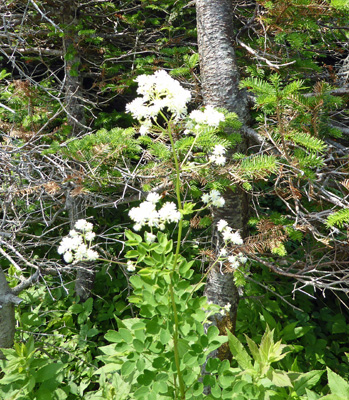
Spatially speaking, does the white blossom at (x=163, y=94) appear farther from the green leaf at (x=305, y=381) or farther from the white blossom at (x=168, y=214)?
the green leaf at (x=305, y=381)

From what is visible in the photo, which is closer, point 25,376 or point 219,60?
point 25,376

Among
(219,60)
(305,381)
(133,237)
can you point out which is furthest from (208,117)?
(305,381)

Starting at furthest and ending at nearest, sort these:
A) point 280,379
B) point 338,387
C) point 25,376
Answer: point 25,376
point 280,379
point 338,387

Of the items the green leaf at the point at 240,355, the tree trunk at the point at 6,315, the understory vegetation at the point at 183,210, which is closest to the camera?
the understory vegetation at the point at 183,210

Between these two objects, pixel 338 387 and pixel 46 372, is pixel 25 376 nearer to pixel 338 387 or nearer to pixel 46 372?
pixel 46 372

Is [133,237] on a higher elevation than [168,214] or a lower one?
lower

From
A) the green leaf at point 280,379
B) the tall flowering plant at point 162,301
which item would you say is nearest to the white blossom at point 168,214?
the tall flowering plant at point 162,301

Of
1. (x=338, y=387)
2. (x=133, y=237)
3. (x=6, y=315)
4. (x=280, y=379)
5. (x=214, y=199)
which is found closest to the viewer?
(x=133, y=237)

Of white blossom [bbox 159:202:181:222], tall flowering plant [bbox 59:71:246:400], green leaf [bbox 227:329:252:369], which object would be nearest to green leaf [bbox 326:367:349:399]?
green leaf [bbox 227:329:252:369]

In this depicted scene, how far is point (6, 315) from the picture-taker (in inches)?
96.7

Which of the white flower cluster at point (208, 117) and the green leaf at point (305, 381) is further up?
the white flower cluster at point (208, 117)

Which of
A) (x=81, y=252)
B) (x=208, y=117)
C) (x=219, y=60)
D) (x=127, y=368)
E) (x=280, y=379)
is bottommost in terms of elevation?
(x=280, y=379)

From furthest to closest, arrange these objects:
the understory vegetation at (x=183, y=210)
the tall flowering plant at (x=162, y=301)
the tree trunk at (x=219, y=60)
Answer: the tree trunk at (x=219, y=60) < the understory vegetation at (x=183, y=210) < the tall flowering plant at (x=162, y=301)

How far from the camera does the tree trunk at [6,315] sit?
94.8 inches
